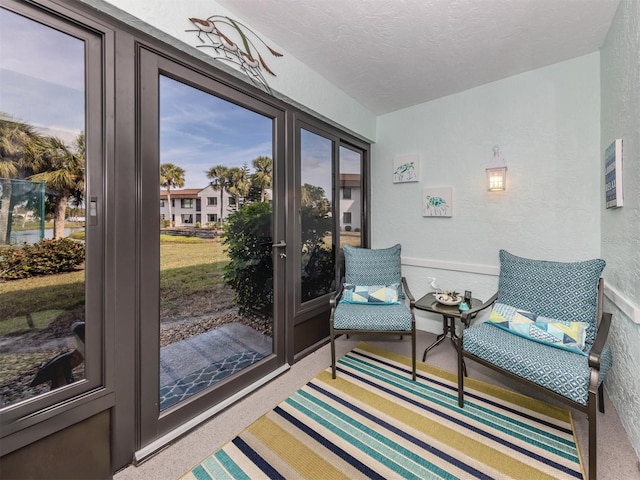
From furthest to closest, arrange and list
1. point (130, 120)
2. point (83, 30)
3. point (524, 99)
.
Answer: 1. point (524, 99)
2. point (130, 120)
3. point (83, 30)

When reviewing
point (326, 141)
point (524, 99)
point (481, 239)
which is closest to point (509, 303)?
point (481, 239)

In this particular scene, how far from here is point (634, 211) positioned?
1.51 m

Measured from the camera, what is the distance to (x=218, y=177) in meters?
1.87

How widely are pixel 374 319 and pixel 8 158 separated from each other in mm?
2254

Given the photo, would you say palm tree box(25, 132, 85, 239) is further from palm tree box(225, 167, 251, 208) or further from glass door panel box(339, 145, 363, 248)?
glass door panel box(339, 145, 363, 248)

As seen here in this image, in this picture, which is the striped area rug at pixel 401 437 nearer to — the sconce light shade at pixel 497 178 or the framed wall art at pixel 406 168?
the sconce light shade at pixel 497 178

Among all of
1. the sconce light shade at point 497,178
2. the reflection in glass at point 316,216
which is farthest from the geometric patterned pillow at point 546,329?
the reflection in glass at point 316,216

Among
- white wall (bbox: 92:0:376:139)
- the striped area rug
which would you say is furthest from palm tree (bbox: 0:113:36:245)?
the striped area rug

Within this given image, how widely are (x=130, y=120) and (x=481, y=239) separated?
2.92 metres

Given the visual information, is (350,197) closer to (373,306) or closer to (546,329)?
(373,306)

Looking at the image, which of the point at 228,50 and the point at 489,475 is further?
the point at 228,50

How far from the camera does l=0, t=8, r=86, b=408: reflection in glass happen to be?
3.67 feet

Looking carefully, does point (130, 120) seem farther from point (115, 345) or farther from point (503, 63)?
point (503, 63)

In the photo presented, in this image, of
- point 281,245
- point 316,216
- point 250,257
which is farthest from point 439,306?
point 250,257
